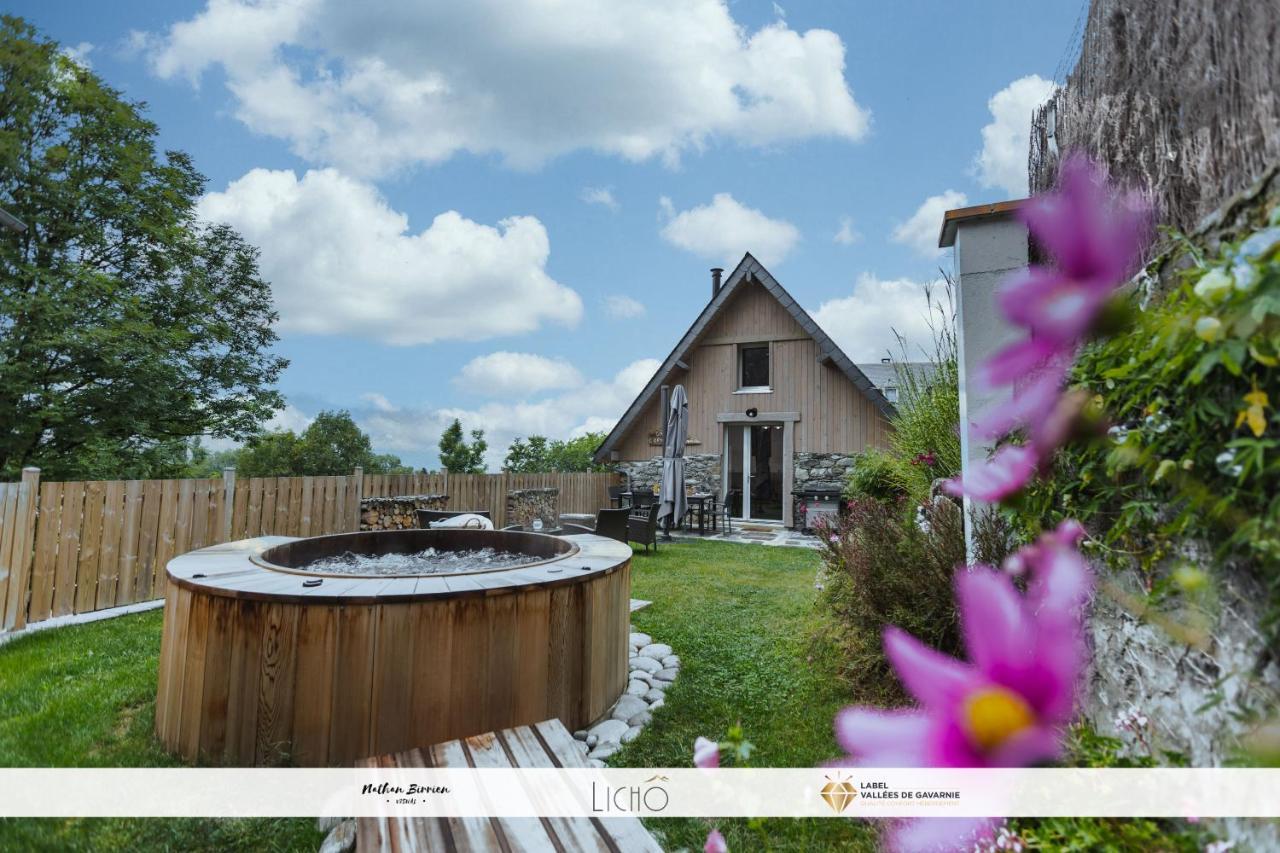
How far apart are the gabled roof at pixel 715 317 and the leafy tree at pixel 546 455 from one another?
16.4 feet

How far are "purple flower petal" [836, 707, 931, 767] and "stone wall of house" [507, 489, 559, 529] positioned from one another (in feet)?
30.0

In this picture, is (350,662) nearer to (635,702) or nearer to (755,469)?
(635,702)

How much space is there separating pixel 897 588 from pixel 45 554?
21.2ft

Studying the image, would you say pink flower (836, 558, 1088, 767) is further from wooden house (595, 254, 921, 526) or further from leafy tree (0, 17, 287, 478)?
leafy tree (0, 17, 287, 478)

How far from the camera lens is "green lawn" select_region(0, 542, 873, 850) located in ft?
6.63

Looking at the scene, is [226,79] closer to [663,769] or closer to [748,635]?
[663,769]

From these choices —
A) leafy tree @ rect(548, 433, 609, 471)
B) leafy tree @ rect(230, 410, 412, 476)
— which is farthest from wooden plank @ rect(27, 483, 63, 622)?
leafy tree @ rect(548, 433, 609, 471)

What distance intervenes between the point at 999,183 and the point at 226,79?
3.48 meters

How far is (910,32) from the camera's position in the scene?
79 cm

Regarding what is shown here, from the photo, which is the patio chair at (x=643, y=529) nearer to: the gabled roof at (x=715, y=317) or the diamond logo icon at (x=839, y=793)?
the gabled roof at (x=715, y=317)

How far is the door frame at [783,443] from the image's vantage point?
1163 cm

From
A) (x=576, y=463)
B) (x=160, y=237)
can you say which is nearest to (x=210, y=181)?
(x=160, y=237)

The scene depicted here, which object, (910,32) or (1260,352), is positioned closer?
(1260,352)

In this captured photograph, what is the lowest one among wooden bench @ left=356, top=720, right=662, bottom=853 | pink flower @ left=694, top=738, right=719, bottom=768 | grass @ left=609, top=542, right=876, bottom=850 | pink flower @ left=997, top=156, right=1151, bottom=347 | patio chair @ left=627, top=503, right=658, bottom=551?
grass @ left=609, top=542, right=876, bottom=850
